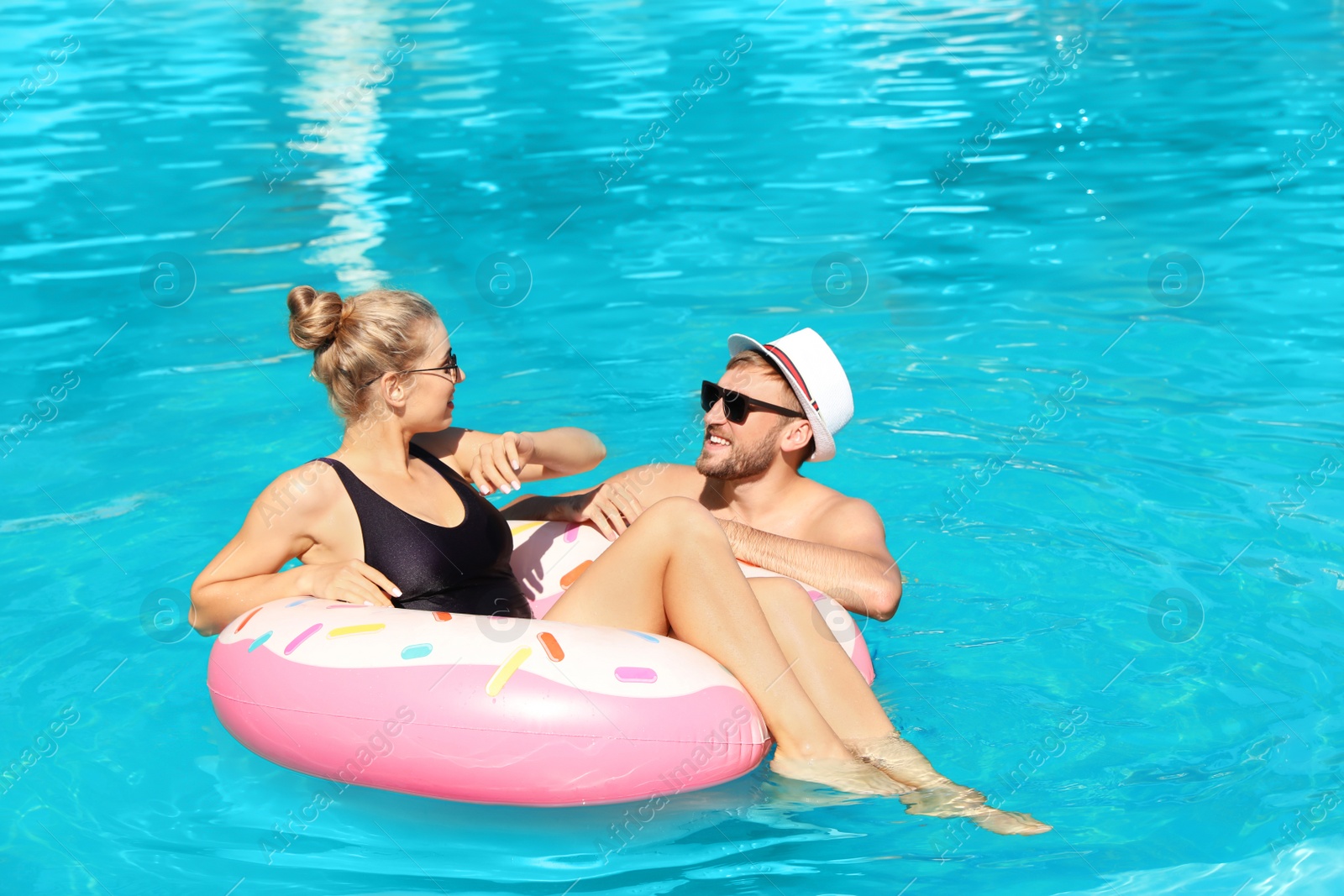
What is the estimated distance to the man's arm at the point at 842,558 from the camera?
3.98 m

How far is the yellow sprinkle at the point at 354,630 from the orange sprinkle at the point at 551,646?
423 millimetres

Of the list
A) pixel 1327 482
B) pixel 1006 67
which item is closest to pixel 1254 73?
pixel 1006 67

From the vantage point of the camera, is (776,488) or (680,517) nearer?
(680,517)

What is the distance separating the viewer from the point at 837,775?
3400 mm

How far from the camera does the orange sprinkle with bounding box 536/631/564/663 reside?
3236 millimetres

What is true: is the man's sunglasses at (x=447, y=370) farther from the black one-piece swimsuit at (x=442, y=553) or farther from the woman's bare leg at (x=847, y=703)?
the woman's bare leg at (x=847, y=703)

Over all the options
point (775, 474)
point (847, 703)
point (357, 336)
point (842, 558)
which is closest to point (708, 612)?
point (847, 703)

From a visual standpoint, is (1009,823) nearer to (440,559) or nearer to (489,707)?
(489,707)

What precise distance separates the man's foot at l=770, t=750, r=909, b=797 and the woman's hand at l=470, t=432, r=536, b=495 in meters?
1.14

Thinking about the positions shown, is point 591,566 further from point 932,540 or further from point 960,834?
point 932,540

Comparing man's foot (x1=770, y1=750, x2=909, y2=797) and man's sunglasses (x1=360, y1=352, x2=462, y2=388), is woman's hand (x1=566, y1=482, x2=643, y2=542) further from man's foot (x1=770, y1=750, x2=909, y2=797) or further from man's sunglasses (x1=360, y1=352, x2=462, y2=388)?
man's foot (x1=770, y1=750, x2=909, y2=797)

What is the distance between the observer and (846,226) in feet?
30.7

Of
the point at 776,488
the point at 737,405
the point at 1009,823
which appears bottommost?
the point at 1009,823

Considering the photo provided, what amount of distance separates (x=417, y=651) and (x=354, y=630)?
0.21m
